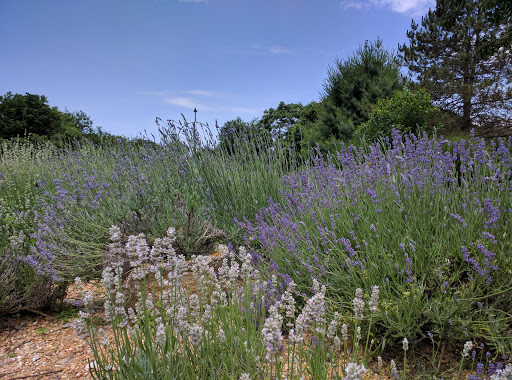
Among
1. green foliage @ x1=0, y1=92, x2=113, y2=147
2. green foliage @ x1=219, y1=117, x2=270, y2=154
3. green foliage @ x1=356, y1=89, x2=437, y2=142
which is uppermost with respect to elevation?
green foliage @ x1=0, y1=92, x2=113, y2=147

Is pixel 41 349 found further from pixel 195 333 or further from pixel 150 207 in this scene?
pixel 195 333

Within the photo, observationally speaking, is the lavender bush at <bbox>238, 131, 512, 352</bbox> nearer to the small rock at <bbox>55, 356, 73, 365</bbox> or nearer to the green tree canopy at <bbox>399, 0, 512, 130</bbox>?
the small rock at <bbox>55, 356, 73, 365</bbox>

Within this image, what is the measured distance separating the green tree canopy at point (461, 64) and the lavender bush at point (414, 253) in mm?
15157

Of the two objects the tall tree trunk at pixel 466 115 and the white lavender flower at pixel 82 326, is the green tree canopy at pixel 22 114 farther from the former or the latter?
the white lavender flower at pixel 82 326

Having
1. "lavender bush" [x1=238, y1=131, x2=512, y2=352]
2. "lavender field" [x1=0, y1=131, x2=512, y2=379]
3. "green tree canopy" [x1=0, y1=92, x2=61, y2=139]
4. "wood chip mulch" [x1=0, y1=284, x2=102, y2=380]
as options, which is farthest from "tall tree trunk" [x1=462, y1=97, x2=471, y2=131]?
"green tree canopy" [x1=0, y1=92, x2=61, y2=139]

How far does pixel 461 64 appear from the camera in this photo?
1711cm

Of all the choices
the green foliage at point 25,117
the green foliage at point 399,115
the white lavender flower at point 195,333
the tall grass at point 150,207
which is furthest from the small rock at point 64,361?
the green foliage at point 25,117

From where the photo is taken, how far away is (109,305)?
169 cm

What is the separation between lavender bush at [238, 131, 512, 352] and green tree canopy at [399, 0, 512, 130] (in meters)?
15.2

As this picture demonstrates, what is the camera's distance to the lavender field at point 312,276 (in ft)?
5.51

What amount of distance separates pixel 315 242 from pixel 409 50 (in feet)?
56.9

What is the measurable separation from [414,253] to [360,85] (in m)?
10.2

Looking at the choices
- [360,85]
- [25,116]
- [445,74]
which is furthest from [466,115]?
[25,116]

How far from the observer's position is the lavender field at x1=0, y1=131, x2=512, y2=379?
1.68 m
